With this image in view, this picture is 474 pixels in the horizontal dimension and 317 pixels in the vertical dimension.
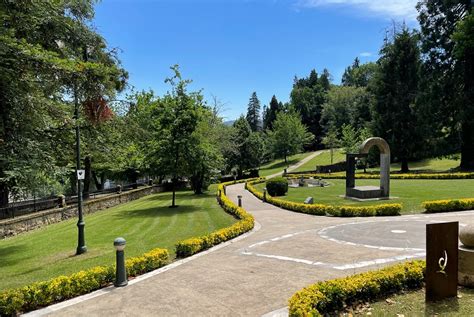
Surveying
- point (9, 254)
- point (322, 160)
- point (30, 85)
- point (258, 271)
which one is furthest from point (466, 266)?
point (322, 160)

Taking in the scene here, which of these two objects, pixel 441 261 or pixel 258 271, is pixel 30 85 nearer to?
pixel 258 271

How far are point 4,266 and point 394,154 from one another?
42.8m

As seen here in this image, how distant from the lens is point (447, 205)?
1680 cm

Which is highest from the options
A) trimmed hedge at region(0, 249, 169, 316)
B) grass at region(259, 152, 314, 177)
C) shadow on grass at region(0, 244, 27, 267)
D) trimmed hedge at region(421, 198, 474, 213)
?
grass at region(259, 152, 314, 177)

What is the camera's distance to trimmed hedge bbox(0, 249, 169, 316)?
6667 mm

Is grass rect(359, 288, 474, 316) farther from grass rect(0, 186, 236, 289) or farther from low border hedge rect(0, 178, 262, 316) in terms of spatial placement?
grass rect(0, 186, 236, 289)

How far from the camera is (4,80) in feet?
33.8

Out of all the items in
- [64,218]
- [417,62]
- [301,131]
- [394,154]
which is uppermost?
[417,62]

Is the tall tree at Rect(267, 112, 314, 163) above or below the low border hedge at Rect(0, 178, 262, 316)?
above

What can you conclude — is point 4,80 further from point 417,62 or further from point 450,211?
point 417,62

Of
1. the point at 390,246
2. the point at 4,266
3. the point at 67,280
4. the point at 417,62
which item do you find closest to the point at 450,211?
the point at 390,246

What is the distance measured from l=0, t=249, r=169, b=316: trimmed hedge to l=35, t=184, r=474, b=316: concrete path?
0.31 meters

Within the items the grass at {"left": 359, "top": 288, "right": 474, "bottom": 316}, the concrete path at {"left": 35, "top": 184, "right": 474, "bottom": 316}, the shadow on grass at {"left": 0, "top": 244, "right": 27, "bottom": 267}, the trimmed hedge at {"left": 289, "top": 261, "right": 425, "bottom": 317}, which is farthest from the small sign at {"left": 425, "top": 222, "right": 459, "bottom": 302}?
the shadow on grass at {"left": 0, "top": 244, "right": 27, "bottom": 267}

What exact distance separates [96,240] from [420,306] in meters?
12.2
